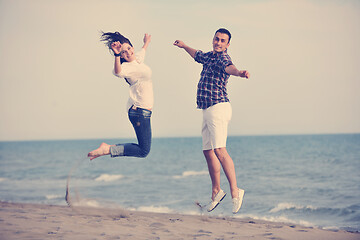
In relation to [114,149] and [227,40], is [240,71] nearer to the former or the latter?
[227,40]

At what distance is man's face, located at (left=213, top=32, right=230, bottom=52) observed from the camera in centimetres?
510

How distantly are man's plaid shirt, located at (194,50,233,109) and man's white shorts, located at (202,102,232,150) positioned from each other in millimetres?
68

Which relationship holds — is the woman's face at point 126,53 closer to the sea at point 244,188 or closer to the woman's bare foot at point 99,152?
the woman's bare foot at point 99,152

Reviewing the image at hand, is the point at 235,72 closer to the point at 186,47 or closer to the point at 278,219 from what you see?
the point at 186,47

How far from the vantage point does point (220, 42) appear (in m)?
5.12

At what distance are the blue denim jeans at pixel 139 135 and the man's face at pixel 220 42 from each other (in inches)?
45.1

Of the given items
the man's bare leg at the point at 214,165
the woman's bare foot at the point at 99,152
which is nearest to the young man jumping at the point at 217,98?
the man's bare leg at the point at 214,165

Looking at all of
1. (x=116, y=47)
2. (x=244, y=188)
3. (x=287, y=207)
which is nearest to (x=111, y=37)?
(x=116, y=47)

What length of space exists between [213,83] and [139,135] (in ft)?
3.65

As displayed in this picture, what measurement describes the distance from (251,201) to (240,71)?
1861 cm

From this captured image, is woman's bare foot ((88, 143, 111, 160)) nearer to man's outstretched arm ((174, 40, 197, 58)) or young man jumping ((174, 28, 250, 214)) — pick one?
young man jumping ((174, 28, 250, 214))

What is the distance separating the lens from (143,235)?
1051 centimetres

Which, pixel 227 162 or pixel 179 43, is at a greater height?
pixel 179 43

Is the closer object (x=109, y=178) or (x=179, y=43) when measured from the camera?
(x=179, y=43)
